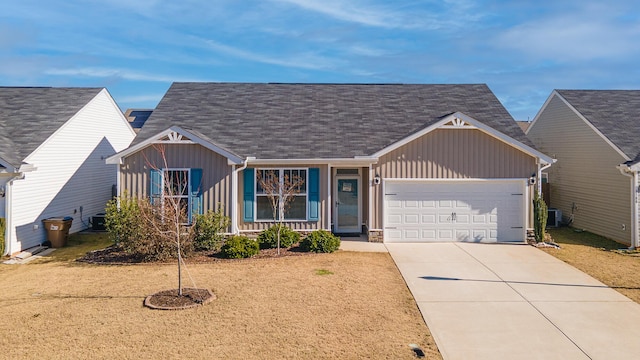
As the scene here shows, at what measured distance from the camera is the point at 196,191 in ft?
46.6

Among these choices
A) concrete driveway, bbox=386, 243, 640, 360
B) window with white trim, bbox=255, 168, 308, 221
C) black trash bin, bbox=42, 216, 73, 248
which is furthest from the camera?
window with white trim, bbox=255, 168, 308, 221

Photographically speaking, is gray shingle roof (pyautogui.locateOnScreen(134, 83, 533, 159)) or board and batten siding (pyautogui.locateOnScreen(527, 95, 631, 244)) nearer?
board and batten siding (pyautogui.locateOnScreen(527, 95, 631, 244))

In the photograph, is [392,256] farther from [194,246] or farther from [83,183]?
[83,183]

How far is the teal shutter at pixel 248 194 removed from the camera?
48.8 feet

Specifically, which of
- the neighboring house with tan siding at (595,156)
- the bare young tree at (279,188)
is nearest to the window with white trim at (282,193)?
the bare young tree at (279,188)

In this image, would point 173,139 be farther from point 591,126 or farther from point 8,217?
point 591,126

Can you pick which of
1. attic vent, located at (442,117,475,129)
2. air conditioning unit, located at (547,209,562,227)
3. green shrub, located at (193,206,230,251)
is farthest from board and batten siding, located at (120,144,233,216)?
air conditioning unit, located at (547,209,562,227)

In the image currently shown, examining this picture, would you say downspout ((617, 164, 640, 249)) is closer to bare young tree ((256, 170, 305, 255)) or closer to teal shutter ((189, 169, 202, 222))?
bare young tree ((256, 170, 305, 255))

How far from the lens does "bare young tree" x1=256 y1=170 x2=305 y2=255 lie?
14500 millimetres

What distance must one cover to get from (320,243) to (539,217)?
7115mm

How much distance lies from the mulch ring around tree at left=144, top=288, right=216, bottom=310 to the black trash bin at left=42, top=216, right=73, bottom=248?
7236 mm

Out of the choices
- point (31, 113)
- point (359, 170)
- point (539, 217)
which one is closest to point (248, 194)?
point (359, 170)

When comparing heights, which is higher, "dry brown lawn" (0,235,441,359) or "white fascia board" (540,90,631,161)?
"white fascia board" (540,90,631,161)

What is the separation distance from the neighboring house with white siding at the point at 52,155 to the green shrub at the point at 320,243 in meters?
8.46
